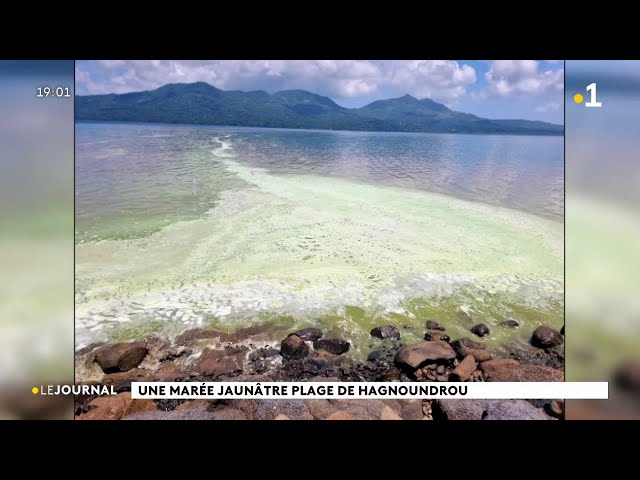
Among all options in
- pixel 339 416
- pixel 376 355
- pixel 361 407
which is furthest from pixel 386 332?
pixel 339 416

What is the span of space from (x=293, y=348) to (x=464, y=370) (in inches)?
120

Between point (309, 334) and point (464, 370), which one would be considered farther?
point (309, 334)

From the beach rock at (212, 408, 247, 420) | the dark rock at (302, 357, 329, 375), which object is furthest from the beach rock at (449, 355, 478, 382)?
the beach rock at (212, 408, 247, 420)

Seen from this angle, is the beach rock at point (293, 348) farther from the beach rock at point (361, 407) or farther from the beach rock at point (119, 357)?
the beach rock at point (119, 357)

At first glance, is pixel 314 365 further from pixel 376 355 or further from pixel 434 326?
pixel 434 326

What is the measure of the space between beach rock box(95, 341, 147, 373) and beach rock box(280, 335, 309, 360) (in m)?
2.46

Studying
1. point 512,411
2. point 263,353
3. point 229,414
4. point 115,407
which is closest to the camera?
point 512,411

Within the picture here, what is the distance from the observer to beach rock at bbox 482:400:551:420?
429 cm

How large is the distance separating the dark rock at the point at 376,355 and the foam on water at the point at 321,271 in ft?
1.78

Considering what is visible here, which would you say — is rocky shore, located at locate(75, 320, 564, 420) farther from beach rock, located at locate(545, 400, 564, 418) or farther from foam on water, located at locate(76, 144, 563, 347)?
beach rock, located at locate(545, 400, 564, 418)

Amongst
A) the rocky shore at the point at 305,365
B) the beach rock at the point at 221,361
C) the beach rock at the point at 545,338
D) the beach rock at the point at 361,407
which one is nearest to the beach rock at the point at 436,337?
the rocky shore at the point at 305,365

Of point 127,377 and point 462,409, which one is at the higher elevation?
point 462,409

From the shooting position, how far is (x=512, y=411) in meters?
4.37

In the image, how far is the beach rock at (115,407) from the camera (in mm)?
4664
